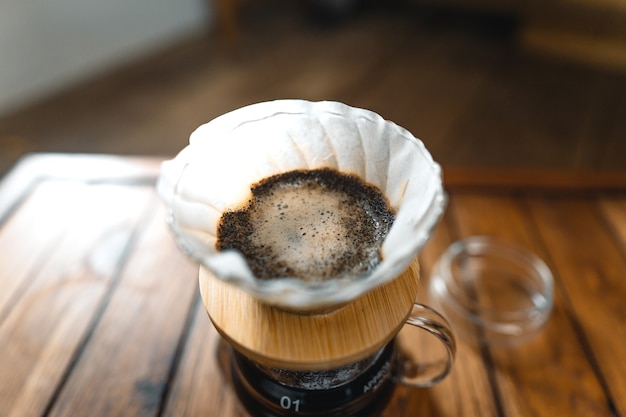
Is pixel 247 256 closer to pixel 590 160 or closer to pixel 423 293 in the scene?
pixel 423 293

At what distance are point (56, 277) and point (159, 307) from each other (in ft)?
0.53

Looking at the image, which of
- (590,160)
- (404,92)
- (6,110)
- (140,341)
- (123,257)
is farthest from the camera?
(404,92)

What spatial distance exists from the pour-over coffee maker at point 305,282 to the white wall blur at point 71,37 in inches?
A: 61.2

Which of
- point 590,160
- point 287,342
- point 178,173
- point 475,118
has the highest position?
point 178,173

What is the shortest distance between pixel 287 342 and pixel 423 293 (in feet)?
1.06

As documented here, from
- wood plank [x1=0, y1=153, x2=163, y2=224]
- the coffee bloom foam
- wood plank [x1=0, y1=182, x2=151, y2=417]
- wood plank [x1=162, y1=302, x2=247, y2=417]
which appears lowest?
wood plank [x1=162, y1=302, x2=247, y2=417]

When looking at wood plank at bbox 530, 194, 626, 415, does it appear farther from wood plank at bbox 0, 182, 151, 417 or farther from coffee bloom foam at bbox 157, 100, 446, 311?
wood plank at bbox 0, 182, 151, 417

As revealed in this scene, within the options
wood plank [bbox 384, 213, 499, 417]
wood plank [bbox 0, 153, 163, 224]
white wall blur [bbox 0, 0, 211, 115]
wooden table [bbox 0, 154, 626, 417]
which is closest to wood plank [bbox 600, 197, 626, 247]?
wooden table [bbox 0, 154, 626, 417]

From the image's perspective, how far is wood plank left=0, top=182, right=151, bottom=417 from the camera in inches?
24.3

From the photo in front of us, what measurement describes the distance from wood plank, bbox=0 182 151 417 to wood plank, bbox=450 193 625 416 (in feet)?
1.68

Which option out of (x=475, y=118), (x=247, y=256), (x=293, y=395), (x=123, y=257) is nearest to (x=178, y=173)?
(x=247, y=256)

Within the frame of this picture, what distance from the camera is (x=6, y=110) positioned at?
1748mm

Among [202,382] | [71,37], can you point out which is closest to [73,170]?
[202,382]

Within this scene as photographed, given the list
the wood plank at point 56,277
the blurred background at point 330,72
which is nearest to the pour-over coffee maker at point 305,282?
the wood plank at point 56,277
